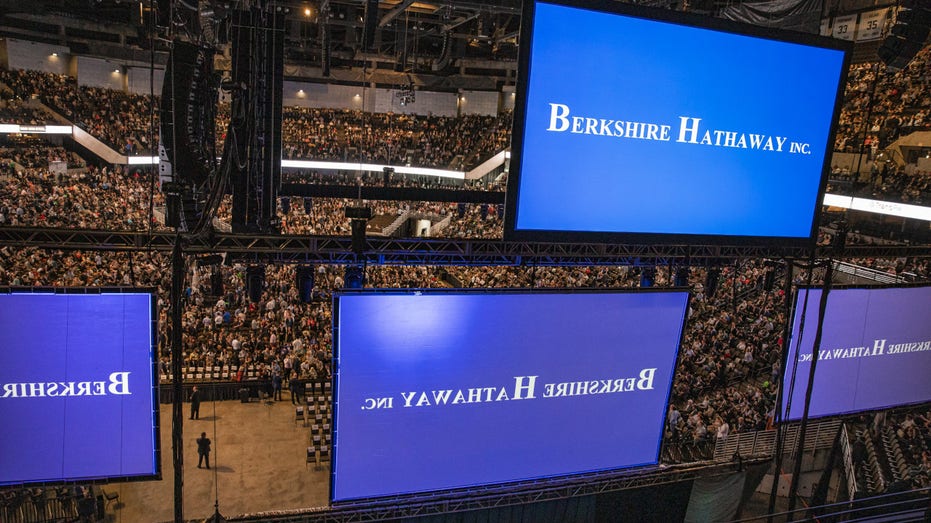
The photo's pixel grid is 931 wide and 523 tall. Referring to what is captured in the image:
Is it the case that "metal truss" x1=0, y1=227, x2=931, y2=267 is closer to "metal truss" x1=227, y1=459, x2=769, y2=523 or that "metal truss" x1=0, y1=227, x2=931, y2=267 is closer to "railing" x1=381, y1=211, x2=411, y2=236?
"metal truss" x1=227, y1=459, x2=769, y2=523

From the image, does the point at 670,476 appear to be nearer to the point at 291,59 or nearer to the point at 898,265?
the point at 898,265

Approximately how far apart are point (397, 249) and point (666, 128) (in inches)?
135

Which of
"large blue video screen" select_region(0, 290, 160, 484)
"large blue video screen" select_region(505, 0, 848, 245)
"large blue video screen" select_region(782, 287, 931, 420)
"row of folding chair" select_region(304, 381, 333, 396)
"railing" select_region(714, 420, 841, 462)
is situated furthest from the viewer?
"row of folding chair" select_region(304, 381, 333, 396)

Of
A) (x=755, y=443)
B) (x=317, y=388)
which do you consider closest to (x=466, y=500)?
(x=755, y=443)

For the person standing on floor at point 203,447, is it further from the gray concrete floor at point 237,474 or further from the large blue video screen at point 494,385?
the large blue video screen at point 494,385

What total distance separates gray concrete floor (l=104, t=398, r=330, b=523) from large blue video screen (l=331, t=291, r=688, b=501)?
10.3 feet

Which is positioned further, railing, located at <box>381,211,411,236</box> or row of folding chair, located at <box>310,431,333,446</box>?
railing, located at <box>381,211,411,236</box>

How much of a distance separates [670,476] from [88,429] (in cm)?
790

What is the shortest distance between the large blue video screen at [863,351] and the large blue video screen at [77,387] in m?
8.32

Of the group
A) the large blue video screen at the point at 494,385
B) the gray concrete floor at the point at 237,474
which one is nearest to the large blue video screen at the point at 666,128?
the large blue video screen at the point at 494,385

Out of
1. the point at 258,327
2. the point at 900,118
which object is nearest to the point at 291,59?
the point at 258,327

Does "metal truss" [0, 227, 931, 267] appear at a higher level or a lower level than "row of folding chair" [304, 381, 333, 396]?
higher

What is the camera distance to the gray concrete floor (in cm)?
905

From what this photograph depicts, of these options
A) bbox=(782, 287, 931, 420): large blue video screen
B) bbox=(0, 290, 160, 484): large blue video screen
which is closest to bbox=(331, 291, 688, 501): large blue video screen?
bbox=(0, 290, 160, 484): large blue video screen
